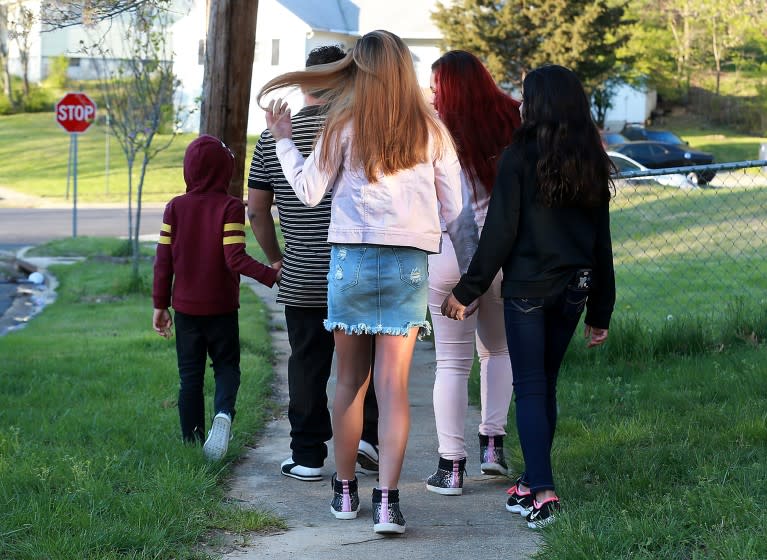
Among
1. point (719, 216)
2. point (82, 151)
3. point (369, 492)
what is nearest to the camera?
point (369, 492)

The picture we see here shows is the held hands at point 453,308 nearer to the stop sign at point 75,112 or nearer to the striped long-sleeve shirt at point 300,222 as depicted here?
the striped long-sleeve shirt at point 300,222

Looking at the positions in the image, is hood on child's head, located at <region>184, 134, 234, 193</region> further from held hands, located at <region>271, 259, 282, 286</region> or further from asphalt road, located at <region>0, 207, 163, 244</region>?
asphalt road, located at <region>0, 207, 163, 244</region>

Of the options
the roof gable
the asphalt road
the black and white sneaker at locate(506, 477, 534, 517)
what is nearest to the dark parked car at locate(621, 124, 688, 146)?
the roof gable

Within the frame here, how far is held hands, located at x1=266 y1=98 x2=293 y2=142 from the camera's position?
444 centimetres

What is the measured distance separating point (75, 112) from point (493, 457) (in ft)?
63.3

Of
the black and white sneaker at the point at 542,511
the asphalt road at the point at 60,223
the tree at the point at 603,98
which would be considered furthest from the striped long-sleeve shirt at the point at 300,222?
the tree at the point at 603,98

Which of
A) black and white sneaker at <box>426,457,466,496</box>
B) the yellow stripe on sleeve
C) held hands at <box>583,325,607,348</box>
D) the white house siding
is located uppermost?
the white house siding

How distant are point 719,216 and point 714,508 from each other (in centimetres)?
1081

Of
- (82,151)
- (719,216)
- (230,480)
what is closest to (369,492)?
(230,480)

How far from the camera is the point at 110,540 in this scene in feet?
13.3

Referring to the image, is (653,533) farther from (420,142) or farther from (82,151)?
(82,151)

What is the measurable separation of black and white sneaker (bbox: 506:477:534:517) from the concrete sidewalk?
4 centimetres

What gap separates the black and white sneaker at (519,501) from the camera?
459cm

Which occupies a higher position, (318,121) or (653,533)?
(318,121)
